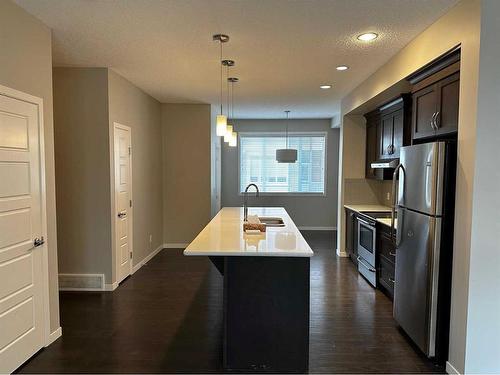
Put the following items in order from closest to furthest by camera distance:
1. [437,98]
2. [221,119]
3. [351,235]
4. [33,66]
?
[33,66], [437,98], [221,119], [351,235]

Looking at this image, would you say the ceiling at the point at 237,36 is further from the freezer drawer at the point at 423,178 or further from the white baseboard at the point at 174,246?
the white baseboard at the point at 174,246

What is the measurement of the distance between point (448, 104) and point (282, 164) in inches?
228

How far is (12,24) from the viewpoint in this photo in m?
2.40

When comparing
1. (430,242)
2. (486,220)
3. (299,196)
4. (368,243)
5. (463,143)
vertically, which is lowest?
(368,243)

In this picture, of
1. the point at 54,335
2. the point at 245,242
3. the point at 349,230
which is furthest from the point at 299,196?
the point at 54,335

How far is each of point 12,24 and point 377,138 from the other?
457 centimetres

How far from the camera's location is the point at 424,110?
3.16 metres

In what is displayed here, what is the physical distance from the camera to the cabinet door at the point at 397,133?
4.11 metres

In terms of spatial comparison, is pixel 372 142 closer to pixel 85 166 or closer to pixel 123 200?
pixel 123 200

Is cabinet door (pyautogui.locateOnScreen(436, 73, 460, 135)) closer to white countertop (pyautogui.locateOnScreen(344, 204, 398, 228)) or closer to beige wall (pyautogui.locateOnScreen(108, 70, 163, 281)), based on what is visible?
white countertop (pyautogui.locateOnScreen(344, 204, 398, 228))

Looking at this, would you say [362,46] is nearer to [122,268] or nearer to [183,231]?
[122,268]

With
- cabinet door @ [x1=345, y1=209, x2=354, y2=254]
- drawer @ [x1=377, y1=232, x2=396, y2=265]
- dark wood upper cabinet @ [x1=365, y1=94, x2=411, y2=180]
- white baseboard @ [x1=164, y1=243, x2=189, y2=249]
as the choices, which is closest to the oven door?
drawer @ [x1=377, y1=232, x2=396, y2=265]

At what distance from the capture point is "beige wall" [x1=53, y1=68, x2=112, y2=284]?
3924 mm

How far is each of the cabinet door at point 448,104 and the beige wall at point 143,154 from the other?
3.53 metres
